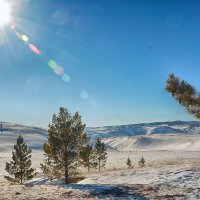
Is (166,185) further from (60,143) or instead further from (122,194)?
(60,143)

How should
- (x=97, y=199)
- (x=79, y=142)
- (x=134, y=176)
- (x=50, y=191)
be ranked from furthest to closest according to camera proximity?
1. (x=79, y=142)
2. (x=134, y=176)
3. (x=50, y=191)
4. (x=97, y=199)

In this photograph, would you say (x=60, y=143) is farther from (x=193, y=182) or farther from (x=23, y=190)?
(x=193, y=182)

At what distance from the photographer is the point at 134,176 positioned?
31750 millimetres

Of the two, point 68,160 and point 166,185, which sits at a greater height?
point 68,160

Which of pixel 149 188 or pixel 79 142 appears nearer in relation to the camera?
pixel 149 188

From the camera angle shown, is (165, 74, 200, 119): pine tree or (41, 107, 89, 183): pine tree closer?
(165, 74, 200, 119): pine tree

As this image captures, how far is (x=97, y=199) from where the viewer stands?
20828 mm

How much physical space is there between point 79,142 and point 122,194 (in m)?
12.6

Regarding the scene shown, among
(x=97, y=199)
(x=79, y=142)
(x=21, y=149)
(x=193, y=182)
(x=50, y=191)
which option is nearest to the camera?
(x=97, y=199)

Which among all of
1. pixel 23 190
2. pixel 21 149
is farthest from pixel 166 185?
pixel 21 149

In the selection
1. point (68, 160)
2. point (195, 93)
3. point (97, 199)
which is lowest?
point (97, 199)

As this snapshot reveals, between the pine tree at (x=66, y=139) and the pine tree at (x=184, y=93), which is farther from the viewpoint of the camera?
the pine tree at (x=66, y=139)

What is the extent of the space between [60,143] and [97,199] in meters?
14.0

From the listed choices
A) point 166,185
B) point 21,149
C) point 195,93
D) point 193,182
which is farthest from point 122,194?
point 21,149
